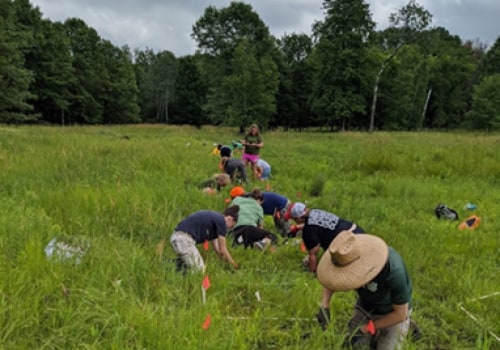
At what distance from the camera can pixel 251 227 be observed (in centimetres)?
527

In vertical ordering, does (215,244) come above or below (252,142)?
below

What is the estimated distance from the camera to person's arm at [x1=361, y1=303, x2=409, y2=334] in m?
2.75

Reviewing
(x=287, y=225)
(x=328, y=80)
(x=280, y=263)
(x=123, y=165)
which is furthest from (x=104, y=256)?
(x=328, y=80)

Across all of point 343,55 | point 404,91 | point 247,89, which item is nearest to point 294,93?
point 404,91

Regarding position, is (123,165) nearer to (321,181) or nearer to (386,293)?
(321,181)

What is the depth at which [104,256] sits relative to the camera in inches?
125

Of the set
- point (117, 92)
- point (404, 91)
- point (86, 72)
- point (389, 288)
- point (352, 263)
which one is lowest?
point (389, 288)

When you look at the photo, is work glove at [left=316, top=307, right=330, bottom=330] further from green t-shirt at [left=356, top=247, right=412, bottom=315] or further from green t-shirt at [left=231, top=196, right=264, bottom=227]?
green t-shirt at [left=231, top=196, right=264, bottom=227]

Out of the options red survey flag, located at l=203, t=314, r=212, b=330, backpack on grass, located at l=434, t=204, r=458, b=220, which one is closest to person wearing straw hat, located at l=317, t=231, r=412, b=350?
red survey flag, located at l=203, t=314, r=212, b=330

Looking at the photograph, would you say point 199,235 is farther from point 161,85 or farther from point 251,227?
point 161,85

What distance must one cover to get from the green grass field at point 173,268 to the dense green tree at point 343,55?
83.1ft

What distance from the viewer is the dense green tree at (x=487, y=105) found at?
3672 cm

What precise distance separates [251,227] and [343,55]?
98.3 ft

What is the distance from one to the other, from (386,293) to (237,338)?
1165mm
